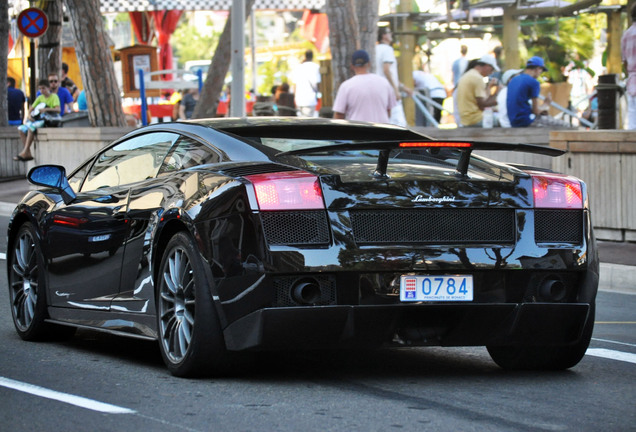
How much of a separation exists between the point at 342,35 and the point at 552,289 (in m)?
14.1

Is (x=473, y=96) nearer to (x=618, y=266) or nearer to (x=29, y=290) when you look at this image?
(x=618, y=266)

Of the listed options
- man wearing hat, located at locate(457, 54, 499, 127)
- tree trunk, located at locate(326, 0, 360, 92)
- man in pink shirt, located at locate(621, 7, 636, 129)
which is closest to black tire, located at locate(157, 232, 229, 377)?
man in pink shirt, located at locate(621, 7, 636, 129)

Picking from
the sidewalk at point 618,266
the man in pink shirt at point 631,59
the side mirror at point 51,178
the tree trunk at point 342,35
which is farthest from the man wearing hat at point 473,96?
the side mirror at point 51,178

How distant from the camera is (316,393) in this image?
19.7ft

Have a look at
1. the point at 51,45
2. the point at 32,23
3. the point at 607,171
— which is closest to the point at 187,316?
the point at 607,171

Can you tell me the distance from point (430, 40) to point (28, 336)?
749 inches

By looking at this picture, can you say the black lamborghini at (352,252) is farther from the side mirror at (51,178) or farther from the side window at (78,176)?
the side window at (78,176)

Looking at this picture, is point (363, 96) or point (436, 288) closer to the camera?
point (436, 288)

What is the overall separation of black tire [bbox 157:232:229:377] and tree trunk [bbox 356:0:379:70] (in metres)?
14.2

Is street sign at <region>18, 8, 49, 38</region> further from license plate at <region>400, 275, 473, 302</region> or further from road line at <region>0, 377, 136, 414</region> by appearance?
license plate at <region>400, 275, 473, 302</region>

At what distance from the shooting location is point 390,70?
20.5 metres

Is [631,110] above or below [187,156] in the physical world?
below

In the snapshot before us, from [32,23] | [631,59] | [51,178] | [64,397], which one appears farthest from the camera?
[32,23]

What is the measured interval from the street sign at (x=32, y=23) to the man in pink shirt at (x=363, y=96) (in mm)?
10731
